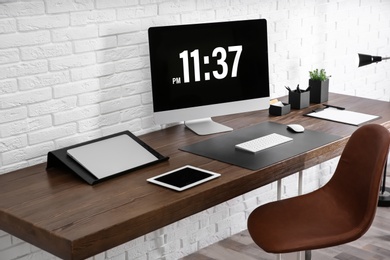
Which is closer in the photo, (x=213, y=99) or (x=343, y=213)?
(x=343, y=213)

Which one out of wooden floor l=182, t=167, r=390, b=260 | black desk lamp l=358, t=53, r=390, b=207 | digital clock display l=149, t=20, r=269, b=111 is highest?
digital clock display l=149, t=20, r=269, b=111

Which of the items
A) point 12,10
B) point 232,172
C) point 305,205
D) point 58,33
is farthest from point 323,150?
point 12,10

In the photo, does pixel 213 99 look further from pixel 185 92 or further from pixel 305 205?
pixel 305 205

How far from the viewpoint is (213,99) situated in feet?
10.5

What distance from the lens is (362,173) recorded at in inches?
110

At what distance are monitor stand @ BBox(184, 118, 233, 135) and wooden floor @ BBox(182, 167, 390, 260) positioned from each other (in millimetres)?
724

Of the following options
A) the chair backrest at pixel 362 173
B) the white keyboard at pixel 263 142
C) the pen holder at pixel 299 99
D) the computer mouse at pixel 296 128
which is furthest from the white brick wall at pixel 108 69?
the chair backrest at pixel 362 173

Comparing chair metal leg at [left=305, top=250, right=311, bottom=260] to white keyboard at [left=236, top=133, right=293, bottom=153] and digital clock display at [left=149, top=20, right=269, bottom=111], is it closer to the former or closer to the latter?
white keyboard at [left=236, top=133, right=293, bottom=153]

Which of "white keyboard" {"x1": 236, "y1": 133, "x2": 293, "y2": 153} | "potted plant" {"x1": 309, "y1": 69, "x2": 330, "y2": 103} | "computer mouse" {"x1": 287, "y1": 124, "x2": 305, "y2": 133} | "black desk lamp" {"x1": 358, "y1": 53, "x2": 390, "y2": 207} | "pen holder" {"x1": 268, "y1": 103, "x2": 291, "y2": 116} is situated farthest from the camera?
"black desk lamp" {"x1": 358, "y1": 53, "x2": 390, "y2": 207}

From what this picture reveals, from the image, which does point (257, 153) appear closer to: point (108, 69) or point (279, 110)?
point (279, 110)

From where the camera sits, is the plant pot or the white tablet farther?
the plant pot

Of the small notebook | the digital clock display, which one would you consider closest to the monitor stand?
the digital clock display

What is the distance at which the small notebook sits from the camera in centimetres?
267

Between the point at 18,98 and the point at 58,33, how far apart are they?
31cm
